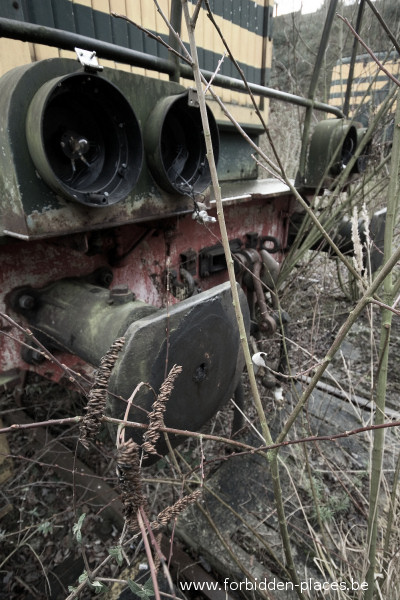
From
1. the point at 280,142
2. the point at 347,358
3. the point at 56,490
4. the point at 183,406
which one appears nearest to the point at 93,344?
the point at 183,406

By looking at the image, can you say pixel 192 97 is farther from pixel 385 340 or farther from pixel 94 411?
pixel 94 411

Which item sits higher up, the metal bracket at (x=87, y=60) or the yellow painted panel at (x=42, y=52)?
the yellow painted panel at (x=42, y=52)

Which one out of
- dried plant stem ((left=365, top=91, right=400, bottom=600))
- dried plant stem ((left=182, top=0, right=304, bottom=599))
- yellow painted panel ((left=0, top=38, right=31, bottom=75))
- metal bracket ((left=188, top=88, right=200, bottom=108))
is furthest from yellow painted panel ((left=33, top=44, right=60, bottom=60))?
dried plant stem ((left=365, top=91, right=400, bottom=600))

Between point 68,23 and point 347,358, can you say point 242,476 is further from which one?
point 68,23

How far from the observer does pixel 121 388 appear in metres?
0.98

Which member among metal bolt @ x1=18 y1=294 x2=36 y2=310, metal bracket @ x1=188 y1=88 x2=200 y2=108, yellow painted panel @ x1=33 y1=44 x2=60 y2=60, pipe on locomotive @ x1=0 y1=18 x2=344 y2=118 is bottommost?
metal bolt @ x1=18 y1=294 x2=36 y2=310

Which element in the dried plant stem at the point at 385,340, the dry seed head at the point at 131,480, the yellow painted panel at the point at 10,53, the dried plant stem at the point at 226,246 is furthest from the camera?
the yellow painted panel at the point at 10,53

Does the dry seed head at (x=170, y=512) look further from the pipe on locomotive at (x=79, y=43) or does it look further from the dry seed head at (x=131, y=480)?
the pipe on locomotive at (x=79, y=43)

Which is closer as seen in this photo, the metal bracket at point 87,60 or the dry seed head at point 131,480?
the dry seed head at point 131,480

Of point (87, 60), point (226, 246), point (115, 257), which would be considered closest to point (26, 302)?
point (115, 257)

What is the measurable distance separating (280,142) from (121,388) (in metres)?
8.59

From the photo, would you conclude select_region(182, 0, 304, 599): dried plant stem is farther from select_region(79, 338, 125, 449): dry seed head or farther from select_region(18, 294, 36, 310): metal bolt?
select_region(18, 294, 36, 310): metal bolt

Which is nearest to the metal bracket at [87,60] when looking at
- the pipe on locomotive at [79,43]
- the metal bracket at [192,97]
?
the pipe on locomotive at [79,43]

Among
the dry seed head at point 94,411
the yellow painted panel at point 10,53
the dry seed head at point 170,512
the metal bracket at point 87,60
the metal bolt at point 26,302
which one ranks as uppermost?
the yellow painted panel at point 10,53
